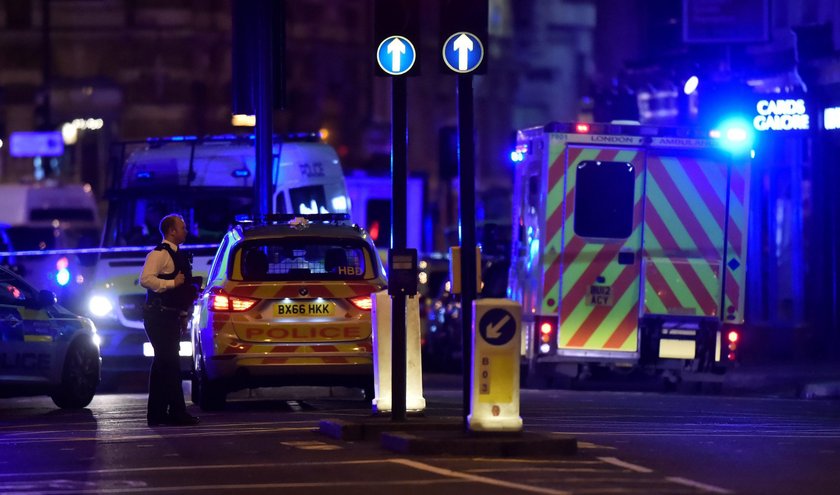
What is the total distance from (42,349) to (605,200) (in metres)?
6.18

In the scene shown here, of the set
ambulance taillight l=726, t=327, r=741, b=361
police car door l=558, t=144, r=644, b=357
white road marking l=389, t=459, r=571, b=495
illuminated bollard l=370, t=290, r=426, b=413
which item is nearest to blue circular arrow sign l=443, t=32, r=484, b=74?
illuminated bollard l=370, t=290, r=426, b=413

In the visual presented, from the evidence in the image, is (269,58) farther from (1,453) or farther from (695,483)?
(695,483)

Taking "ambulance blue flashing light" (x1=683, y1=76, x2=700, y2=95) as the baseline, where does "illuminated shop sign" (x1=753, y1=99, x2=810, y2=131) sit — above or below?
below

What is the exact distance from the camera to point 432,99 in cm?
6306

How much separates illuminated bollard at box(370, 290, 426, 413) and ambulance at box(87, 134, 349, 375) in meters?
7.44

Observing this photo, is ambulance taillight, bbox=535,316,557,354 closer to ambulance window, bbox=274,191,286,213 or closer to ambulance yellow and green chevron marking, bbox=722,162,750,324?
ambulance yellow and green chevron marking, bbox=722,162,750,324

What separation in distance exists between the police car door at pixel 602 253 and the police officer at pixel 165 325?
589 centimetres

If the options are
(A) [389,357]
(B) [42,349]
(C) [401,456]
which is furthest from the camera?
(B) [42,349]

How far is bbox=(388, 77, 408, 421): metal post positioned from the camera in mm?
13828

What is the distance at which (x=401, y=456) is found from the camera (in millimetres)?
12648

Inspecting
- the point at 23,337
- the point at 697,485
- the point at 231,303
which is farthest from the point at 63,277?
the point at 697,485

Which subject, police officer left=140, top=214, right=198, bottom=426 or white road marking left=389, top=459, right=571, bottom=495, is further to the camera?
police officer left=140, top=214, right=198, bottom=426

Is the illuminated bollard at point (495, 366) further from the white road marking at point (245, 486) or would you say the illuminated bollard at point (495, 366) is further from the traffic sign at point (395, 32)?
the traffic sign at point (395, 32)

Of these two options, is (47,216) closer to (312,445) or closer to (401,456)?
(312,445)
